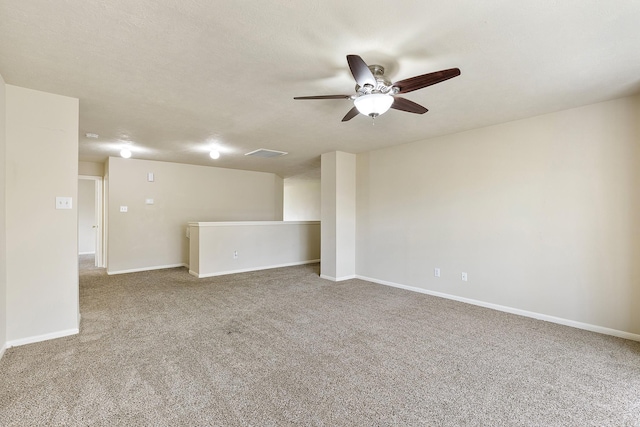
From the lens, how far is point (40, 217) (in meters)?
2.68

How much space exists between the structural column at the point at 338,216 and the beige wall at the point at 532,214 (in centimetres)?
76

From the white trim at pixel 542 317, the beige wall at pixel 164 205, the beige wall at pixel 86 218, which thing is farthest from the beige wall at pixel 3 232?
the beige wall at pixel 86 218

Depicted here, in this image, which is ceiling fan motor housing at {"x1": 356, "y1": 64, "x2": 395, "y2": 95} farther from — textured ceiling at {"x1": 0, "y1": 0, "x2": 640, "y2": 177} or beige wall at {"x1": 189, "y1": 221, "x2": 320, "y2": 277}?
beige wall at {"x1": 189, "y1": 221, "x2": 320, "y2": 277}

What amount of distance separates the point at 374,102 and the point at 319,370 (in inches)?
78.7

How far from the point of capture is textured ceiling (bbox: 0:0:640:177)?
165 cm

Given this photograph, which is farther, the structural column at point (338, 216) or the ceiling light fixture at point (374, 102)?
the structural column at point (338, 216)

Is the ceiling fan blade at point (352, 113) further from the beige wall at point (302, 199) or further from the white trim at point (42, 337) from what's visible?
the beige wall at point (302, 199)

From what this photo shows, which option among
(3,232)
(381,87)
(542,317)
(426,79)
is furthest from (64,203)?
(542,317)

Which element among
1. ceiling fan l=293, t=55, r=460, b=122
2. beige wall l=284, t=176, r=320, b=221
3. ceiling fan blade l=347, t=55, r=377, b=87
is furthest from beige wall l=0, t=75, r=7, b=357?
beige wall l=284, t=176, r=320, b=221

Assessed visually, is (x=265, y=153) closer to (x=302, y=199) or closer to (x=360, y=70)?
(x=360, y=70)

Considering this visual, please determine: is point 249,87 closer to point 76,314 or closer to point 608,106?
point 76,314

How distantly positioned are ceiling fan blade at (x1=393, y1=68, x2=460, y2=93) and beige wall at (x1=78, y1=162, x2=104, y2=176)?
6716 mm

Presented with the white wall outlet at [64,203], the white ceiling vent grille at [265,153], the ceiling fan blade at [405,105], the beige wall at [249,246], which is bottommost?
the beige wall at [249,246]

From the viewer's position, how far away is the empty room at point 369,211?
175cm
